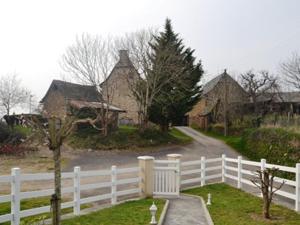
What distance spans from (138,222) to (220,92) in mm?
28771

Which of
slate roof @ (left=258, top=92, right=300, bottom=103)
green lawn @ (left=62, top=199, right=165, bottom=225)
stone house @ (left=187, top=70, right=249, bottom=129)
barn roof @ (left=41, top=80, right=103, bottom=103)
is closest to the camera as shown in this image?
green lawn @ (left=62, top=199, right=165, bottom=225)

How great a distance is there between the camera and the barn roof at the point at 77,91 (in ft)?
93.8

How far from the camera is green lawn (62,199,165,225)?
24.8ft

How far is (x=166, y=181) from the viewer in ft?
36.4

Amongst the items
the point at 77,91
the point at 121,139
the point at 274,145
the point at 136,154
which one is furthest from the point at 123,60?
the point at 274,145

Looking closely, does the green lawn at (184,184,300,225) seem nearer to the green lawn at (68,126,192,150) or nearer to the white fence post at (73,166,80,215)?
the white fence post at (73,166,80,215)

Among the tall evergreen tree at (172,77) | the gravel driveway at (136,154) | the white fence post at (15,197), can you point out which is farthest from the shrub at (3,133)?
the white fence post at (15,197)

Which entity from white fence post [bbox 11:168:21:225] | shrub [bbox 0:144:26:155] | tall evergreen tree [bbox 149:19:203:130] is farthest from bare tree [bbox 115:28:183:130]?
white fence post [bbox 11:168:21:225]

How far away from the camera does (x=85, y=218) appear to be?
7.96 meters

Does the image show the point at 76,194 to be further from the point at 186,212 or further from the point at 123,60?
the point at 123,60

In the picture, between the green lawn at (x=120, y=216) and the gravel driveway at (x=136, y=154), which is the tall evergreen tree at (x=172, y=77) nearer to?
the gravel driveway at (x=136, y=154)

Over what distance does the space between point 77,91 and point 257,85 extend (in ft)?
59.0

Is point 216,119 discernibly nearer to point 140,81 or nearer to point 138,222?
point 140,81

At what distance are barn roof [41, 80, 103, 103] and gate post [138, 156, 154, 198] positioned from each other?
1619cm
